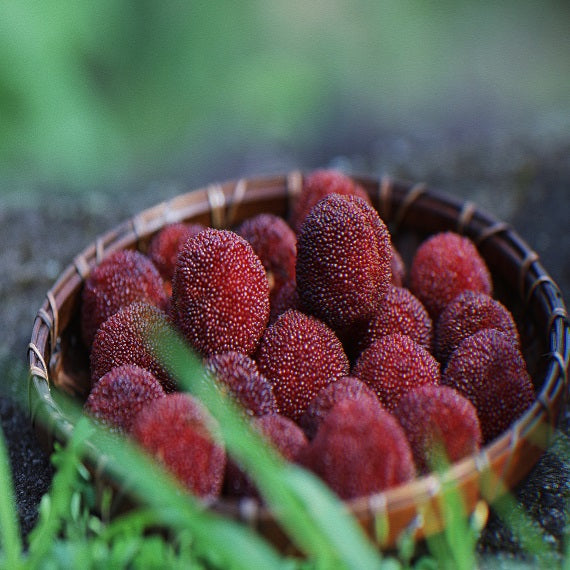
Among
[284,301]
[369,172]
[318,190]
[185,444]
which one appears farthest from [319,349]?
[369,172]

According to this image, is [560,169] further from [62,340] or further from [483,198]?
[62,340]

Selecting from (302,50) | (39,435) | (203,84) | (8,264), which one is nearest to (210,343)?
(39,435)

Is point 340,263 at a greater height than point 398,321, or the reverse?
point 340,263

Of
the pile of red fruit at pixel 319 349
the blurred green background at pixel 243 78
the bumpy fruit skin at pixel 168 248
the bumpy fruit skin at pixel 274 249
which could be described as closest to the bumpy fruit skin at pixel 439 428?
the pile of red fruit at pixel 319 349

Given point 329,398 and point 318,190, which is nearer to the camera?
point 329,398

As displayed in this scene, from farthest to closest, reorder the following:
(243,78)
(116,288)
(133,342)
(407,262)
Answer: (243,78) → (407,262) → (116,288) → (133,342)

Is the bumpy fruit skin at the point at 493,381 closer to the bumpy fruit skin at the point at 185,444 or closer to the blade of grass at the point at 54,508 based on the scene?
the bumpy fruit skin at the point at 185,444

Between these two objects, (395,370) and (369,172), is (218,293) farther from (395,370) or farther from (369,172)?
(369,172)
